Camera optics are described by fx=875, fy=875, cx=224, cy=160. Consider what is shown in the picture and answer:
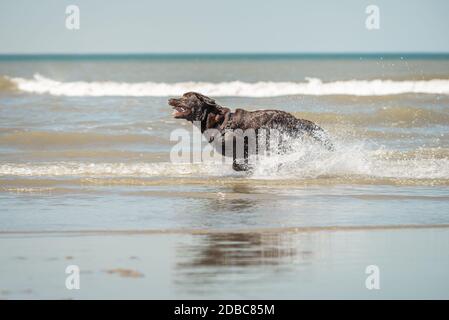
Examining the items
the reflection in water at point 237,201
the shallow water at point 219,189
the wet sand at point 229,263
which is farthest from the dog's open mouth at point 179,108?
the wet sand at point 229,263

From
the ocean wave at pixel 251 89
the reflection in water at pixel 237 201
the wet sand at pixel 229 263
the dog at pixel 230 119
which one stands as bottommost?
the wet sand at pixel 229 263

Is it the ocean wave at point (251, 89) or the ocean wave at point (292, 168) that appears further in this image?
the ocean wave at point (251, 89)

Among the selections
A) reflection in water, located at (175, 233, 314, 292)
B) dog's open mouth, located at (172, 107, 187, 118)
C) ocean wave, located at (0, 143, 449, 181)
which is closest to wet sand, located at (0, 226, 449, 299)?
reflection in water, located at (175, 233, 314, 292)

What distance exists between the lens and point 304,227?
9.14m

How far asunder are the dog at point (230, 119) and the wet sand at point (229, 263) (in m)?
4.32

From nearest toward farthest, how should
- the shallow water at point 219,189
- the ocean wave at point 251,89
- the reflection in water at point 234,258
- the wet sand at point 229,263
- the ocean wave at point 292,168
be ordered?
the wet sand at point 229,263 < the reflection in water at point 234,258 < the shallow water at point 219,189 < the ocean wave at point 292,168 < the ocean wave at point 251,89

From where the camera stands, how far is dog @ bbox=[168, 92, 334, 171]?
13086 millimetres

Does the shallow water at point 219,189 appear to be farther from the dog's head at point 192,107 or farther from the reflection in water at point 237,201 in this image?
the dog's head at point 192,107

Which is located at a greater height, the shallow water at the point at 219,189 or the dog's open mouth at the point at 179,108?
the dog's open mouth at the point at 179,108

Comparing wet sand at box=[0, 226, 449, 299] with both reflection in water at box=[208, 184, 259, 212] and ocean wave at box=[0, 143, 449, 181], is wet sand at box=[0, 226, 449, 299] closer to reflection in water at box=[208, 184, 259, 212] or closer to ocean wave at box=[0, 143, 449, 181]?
reflection in water at box=[208, 184, 259, 212]

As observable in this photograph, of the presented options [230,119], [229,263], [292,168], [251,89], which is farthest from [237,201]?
[251,89]

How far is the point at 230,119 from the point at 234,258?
5.69 metres

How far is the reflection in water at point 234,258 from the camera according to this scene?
278 inches
